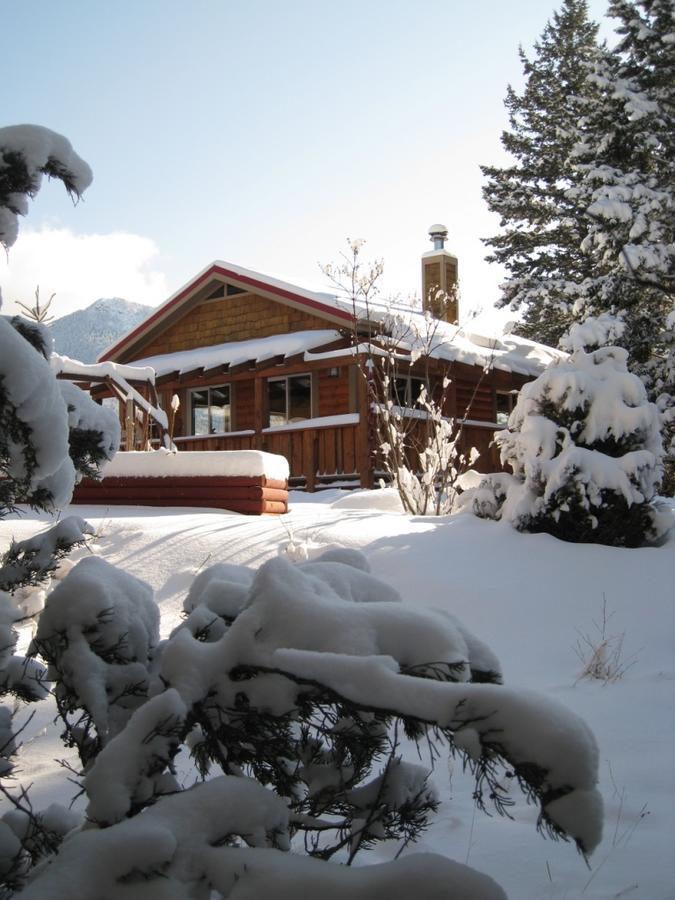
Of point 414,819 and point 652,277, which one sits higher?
point 652,277

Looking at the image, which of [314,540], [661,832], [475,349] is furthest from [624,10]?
[661,832]

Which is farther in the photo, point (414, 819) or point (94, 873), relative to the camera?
point (414, 819)

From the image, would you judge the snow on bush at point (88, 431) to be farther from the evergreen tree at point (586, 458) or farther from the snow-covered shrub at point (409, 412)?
the snow-covered shrub at point (409, 412)

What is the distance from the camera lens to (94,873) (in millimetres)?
1015

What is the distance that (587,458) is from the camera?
249 inches

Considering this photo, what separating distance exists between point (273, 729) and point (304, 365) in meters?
13.8

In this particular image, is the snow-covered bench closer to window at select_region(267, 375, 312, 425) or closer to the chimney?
window at select_region(267, 375, 312, 425)

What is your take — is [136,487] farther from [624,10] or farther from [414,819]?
[624,10]

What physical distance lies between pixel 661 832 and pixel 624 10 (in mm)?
19063

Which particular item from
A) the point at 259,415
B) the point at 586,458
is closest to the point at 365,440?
the point at 259,415

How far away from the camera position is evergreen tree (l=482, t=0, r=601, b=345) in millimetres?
24219

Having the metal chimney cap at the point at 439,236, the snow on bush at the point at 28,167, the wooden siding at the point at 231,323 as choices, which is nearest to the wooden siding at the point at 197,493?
the wooden siding at the point at 231,323

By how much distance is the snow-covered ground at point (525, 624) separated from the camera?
2.12 meters

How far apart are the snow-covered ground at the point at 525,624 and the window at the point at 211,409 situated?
30.0 feet
